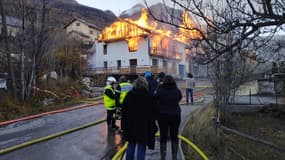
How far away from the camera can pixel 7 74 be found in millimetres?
13844

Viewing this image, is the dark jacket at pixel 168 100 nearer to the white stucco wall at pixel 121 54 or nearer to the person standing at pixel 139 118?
the person standing at pixel 139 118

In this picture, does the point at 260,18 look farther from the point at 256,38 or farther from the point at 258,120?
the point at 258,120

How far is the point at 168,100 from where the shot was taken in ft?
18.0

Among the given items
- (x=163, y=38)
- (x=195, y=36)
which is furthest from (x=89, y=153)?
(x=163, y=38)

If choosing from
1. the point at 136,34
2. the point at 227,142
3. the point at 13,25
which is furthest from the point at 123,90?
the point at 136,34

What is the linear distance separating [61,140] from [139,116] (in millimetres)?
3534

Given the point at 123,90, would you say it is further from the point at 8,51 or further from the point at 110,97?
the point at 8,51

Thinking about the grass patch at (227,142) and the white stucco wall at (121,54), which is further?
the white stucco wall at (121,54)

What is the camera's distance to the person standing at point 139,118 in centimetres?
487

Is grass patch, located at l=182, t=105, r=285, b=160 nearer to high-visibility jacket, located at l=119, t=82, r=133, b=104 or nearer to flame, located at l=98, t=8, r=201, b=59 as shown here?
high-visibility jacket, located at l=119, t=82, r=133, b=104

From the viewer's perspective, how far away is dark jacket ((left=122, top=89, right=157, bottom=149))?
16.0 feet

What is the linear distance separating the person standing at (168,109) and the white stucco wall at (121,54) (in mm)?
35178

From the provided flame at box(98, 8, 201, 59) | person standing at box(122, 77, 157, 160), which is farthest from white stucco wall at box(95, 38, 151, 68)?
person standing at box(122, 77, 157, 160)

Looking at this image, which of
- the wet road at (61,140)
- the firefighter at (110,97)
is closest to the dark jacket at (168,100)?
the wet road at (61,140)
